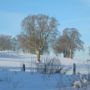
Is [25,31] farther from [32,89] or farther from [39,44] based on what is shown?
[32,89]

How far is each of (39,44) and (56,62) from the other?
1322 inches

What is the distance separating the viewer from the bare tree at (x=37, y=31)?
54.0 metres

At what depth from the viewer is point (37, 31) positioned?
54.1 m

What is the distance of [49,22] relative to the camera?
54.7m

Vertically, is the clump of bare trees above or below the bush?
above

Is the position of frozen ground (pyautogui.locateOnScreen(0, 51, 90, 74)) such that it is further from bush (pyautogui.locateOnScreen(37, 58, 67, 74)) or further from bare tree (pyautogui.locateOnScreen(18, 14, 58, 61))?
bare tree (pyautogui.locateOnScreen(18, 14, 58, 61))

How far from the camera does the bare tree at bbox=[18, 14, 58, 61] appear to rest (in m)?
54.0

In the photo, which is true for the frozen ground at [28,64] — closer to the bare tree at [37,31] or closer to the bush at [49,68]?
the bush at [49,68]

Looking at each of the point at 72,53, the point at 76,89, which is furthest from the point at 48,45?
the point at 76,89

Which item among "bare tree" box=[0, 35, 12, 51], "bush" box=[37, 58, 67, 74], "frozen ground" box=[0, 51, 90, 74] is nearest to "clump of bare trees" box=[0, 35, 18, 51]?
"bare tree" box=[0, 35, 12, 51]

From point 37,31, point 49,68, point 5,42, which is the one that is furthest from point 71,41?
point 49,68

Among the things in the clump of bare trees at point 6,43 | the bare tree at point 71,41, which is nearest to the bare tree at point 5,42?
the clump of bare trees at point 6,43

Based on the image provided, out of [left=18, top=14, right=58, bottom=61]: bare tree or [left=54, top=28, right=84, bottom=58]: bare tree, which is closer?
[left=18, top=14, right=58, bottom=61]: bare tree

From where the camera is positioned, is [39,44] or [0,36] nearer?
[39,44]
